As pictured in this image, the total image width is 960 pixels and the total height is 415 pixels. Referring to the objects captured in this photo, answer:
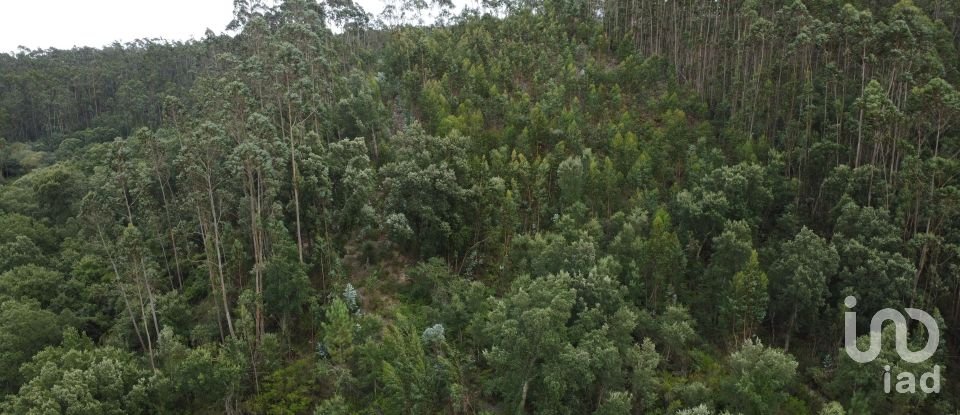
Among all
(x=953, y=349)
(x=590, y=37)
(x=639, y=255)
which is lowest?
(x=953, y=349)

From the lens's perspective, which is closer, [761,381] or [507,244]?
[761,381]

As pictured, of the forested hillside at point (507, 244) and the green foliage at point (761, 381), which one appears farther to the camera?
the forested hillside at point (507, 244)

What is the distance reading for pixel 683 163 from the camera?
4822cm

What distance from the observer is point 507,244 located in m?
39.6

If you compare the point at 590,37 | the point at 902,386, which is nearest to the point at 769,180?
the point at 902,386

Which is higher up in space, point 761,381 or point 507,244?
point 507,244

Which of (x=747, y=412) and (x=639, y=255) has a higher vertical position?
(x=639, y=255)

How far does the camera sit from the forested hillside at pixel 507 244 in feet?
92.9

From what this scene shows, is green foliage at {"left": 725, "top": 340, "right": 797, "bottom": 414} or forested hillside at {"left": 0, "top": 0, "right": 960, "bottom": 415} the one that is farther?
forested hillside at {"left": 0, "top": 0, "right": 960, "bottom": 415}

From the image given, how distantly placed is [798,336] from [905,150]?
14686 mm

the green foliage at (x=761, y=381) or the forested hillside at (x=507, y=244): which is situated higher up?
the forested hillside at (x=507, y=244)

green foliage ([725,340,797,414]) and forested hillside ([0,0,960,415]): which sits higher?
forested hillside ([0,0,960,415])

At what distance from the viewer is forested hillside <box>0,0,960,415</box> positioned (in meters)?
28.3

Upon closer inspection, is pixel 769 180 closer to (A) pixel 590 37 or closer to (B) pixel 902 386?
(B) pixel 902 386
